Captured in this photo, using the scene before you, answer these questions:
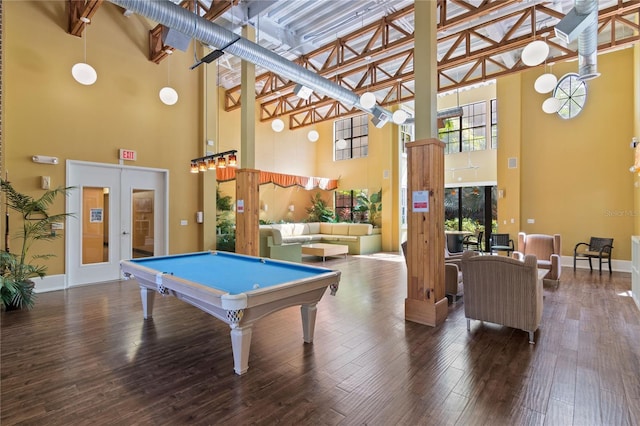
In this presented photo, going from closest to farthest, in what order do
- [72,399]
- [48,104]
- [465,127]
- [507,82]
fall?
[72,399] → [48,104] → [507,82] → [465,127]

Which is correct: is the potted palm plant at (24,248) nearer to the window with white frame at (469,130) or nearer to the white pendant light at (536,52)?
the white pendant light at (536,52)

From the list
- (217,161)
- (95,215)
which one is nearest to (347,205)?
(217,161)

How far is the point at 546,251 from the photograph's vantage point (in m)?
6.29

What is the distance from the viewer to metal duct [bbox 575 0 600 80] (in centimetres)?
420

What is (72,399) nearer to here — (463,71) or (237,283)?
(237,283)

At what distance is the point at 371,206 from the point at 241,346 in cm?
975

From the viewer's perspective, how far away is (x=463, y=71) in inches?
368

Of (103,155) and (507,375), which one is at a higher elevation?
(103,155)

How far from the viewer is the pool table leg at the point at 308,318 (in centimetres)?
319

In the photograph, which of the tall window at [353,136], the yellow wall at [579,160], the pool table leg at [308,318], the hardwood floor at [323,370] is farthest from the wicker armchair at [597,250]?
the tall window at [353,136]

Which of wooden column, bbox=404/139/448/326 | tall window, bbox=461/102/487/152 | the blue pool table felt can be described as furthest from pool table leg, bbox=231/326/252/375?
tall window, bbox=461/102/487/152

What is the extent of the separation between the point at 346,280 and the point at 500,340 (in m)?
3.22

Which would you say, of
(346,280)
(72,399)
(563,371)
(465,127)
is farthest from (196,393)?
(465,127)

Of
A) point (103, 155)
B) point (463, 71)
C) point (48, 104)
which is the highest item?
point (463, 71)
